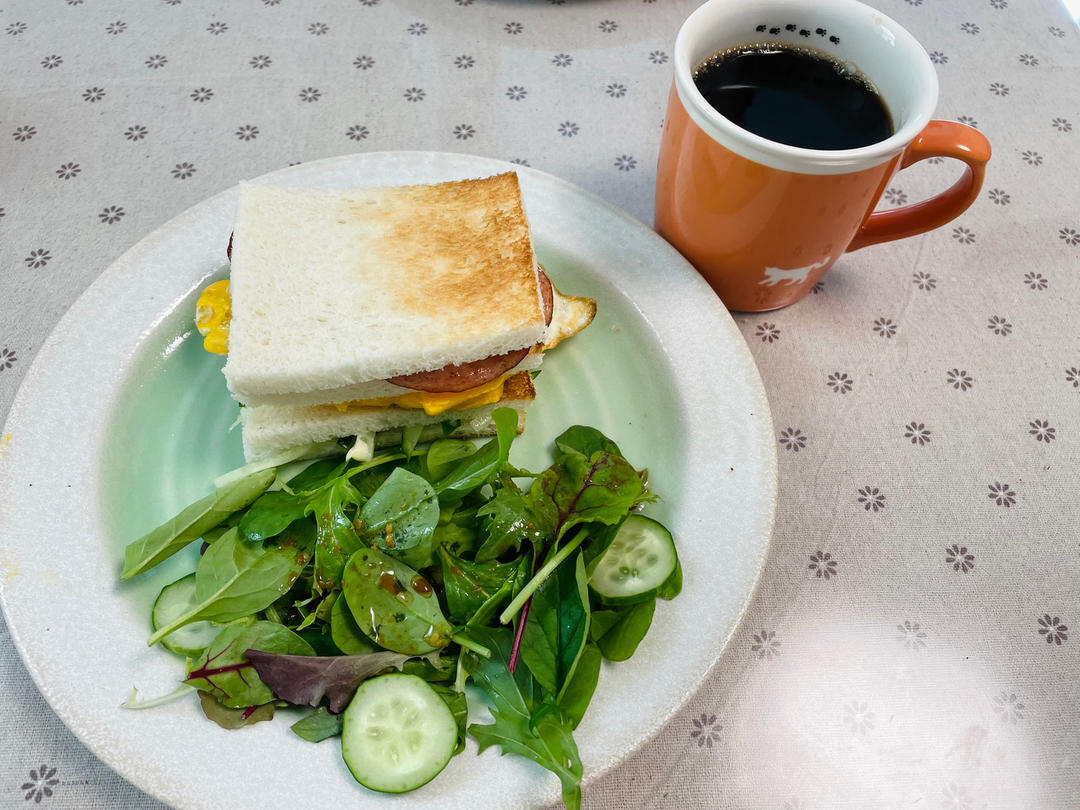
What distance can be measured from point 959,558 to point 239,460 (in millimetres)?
1434

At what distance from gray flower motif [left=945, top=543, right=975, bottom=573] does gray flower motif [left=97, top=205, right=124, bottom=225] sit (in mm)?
1993

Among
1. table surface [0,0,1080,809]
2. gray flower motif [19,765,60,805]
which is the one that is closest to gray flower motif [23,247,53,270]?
table surface [0,0,1080,809]

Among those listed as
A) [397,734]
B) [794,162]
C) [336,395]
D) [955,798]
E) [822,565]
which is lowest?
[955,798]

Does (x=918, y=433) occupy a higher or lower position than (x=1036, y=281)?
lower

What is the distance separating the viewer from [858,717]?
4.24 feet

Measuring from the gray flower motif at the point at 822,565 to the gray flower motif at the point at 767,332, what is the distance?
513 mm

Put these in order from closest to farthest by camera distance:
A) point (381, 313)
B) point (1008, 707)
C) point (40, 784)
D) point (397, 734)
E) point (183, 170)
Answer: point (397, 734) → point (40, 784) → point (1008, 707) → point (381, 313) → point (183, 170)

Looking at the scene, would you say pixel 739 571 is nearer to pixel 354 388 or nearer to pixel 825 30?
pixel 354 388

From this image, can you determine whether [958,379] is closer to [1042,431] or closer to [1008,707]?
[1042,431]

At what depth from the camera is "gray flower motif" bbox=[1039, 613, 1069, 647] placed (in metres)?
1.38

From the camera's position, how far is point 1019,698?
1.33 m

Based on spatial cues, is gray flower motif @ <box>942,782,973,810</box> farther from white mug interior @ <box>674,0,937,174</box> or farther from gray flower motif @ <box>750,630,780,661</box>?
white mug interior @ <box>674,0,937,174</box>

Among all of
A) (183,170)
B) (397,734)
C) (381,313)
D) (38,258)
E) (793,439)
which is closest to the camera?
(397,734)

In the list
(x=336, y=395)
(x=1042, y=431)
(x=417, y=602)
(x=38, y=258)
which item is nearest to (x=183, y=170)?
→ (x=38, y=258)
